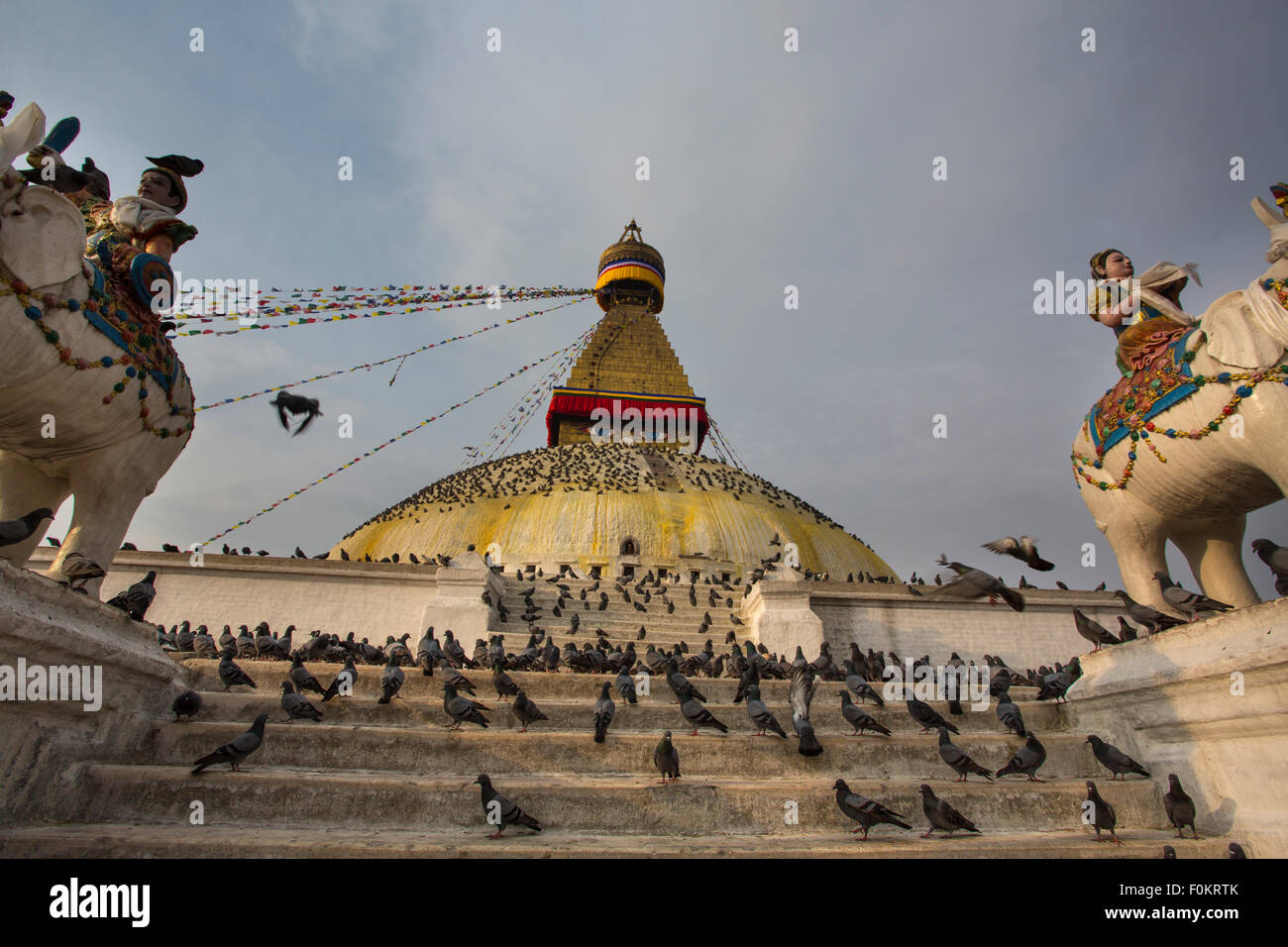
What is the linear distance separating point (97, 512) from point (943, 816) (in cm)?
670

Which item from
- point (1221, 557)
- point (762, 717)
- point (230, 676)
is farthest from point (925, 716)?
point (230, 676)

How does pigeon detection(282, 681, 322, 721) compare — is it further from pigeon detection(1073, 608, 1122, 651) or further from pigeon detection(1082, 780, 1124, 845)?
pigeon detection(1073, 608, 1122, 651)

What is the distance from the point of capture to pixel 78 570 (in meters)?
5.17

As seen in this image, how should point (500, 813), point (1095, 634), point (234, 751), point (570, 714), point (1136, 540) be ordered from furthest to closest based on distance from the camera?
point (1095, 634)
point (1136, 540)
point (570, 714)
point (234, 751)
point (500, 813)

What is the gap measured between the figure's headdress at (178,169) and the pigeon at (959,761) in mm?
7866

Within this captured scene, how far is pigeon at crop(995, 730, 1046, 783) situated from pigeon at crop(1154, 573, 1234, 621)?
6.11 ft

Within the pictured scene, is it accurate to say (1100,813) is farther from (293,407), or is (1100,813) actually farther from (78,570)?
(293,407)

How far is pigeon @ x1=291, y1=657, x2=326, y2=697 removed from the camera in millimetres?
6395

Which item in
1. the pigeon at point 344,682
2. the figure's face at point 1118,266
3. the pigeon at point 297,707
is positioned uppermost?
the figure's face at point 1118,266

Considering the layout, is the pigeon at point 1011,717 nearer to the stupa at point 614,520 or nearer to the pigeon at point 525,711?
the pigeon at point 525,711

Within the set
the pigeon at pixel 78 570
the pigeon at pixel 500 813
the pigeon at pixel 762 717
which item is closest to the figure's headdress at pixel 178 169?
the pigeon at pixel 78 570

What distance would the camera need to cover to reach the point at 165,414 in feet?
19.7

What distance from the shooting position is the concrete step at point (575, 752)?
17.1 ft
